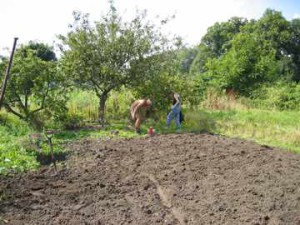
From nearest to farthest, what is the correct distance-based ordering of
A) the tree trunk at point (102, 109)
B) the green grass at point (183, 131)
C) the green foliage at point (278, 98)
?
1. the green grass at point (183, 131)
2. the tree trunk at point (102, 109)
3. the green foliage at point (278, 98)

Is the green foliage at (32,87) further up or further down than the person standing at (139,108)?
further up

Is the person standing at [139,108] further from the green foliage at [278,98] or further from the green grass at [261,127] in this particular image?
the green foliage at [278,98]

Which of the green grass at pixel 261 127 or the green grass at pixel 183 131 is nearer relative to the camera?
the green grass at pixel 183 131

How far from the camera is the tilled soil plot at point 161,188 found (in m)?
5.90

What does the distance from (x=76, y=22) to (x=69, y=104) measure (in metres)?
3.37

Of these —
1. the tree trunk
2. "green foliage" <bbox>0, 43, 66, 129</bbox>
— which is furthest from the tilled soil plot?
the tree trunk

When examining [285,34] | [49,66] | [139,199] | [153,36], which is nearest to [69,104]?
[49,66]

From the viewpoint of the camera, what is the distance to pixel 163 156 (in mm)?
9305

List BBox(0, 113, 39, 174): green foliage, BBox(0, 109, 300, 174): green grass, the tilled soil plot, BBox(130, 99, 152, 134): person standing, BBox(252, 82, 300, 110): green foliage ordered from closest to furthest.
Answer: the tilled soil plot, BBox(0, 113, 39, 174): green foliage, BBox(0, 109, 300, 174): green grass, BBox(130, 99, 152, 134): person standing, BBox(252, 82, 300, 110): green foliage

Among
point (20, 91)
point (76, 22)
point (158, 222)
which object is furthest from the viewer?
point (76, 22)

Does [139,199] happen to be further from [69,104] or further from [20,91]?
[69,104]

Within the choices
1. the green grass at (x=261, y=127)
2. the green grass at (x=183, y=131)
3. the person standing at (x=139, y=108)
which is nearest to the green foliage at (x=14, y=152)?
the green grass at (x=183, y=131)

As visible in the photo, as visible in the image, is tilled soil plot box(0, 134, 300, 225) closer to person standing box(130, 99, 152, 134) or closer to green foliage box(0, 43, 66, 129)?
person standing box(130, 99, 152, 134)

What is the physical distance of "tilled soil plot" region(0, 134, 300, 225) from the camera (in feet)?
19.4
